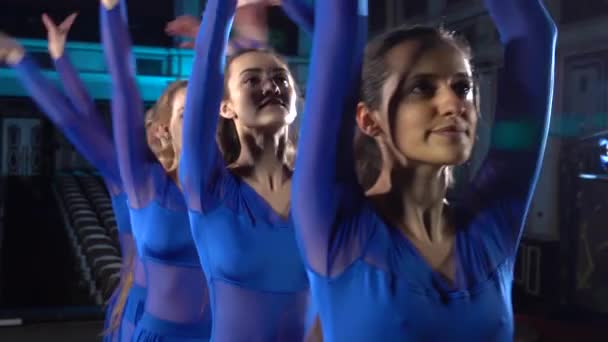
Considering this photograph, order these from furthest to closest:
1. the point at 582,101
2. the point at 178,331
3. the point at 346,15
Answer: the point at 582,101 → the point at 178,331 → the point at 346,15

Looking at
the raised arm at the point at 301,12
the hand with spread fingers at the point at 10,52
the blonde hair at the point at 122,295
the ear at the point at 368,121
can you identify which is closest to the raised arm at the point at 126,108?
the blonde hair at the point at 122,295

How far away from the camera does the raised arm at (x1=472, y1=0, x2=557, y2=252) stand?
823mm

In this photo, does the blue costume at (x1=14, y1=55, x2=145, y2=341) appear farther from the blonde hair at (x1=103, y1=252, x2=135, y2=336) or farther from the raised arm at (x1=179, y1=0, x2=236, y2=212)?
the raised arm at (x1=179, y1=0, x2=236, y2=212)

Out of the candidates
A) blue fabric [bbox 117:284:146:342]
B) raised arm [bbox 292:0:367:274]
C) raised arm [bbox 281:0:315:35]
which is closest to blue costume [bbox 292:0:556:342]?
raised arm [bbox 292:0:367:274]

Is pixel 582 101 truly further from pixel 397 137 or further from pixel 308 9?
pixel 397 137

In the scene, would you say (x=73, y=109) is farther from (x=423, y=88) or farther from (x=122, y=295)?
(x=423, y=88)

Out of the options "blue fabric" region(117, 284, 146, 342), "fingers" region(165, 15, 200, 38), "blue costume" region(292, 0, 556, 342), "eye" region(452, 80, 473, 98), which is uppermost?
"fingers" region(165, 15, 200, 38)

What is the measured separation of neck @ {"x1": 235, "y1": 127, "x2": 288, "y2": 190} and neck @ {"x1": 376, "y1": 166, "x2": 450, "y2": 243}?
1.82 feet

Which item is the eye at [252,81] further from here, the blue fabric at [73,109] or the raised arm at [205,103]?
the blue fabric at [73,109]

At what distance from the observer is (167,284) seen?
5.42ft

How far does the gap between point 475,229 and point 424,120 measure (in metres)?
0.14

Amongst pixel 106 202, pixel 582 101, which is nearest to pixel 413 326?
pixel 582 101

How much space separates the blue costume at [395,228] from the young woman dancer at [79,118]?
1085 mm

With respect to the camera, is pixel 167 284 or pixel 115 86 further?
pixel 167 284
